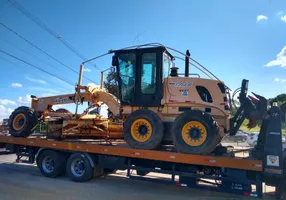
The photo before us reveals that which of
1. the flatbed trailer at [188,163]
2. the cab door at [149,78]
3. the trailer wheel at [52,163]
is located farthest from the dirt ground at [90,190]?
the cab door at [149,78]

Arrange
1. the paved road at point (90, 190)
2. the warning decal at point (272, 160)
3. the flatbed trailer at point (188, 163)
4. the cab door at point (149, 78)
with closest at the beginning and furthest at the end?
the warning decal at point (272, 160), the flatbed trailer at point (188, 163), the paved road at point (90, 190), the cab door at point (149, 78)

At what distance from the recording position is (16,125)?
1030 cm

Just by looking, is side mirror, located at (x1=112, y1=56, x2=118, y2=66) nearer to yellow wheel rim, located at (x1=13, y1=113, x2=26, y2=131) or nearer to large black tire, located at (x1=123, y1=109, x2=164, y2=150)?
large black tire, located at (x1=123, y1=109, x2=164, y2=150)

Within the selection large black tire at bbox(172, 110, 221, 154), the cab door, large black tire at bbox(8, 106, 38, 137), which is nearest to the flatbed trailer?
large black tire at bbox(172, 110, 221, 154)

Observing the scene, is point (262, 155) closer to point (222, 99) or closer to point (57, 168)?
point (222, 99)

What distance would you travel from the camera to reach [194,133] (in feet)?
22.2

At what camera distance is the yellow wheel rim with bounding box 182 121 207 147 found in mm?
6652

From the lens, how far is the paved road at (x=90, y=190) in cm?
686

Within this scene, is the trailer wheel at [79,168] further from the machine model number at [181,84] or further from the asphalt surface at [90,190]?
the machine model number at [181,84]

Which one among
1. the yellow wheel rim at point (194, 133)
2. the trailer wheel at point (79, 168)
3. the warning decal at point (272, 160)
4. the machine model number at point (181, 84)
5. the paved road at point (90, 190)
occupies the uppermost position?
the machine model number at point (181, 84)

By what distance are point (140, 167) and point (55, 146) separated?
308cm

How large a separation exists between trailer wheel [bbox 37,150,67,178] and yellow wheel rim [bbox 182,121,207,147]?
434 centimetres

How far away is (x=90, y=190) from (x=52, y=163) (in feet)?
7.54

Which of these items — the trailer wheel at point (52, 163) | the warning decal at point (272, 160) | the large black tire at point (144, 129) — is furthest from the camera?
the trailer wheel at point (52, 163)
